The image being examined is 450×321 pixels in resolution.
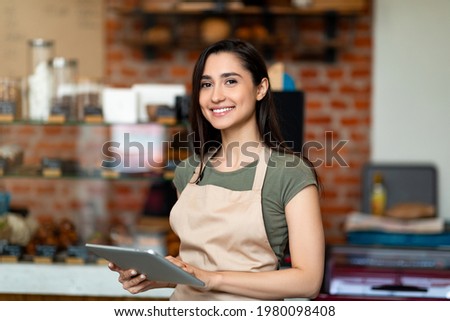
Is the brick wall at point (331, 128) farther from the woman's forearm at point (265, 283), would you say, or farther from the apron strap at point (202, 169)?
the woman's forearm at point (265, 283)

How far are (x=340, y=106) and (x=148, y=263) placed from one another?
10.2 feet

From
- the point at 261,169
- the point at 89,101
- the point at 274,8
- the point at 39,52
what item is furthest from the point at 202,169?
the point at 274,8

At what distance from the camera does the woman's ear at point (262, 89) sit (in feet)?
6.56

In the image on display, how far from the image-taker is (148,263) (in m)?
1.71

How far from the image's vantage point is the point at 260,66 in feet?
6.51

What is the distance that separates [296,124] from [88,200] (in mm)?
2166

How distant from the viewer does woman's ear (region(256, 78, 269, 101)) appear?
2.00 metres

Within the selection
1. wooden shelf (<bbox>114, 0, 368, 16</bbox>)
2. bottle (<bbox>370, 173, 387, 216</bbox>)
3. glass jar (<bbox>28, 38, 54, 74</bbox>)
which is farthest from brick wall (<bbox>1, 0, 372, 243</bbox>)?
glass jar (<bbox>28, 38, 54, 74</bbox>)

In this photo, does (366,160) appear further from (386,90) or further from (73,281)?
(73,281)

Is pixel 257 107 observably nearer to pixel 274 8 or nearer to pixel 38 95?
pixel 38 95

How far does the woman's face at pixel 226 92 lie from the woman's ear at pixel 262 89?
1.6 inches

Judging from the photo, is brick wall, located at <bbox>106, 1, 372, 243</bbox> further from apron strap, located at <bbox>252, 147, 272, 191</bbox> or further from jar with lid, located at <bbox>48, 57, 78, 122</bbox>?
apron strap, located at <bbox>252, 147, 272, 191</bbox>

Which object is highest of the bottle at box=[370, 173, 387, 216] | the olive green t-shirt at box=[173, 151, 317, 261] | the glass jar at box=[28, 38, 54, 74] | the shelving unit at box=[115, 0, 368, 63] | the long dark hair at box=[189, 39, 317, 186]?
the shelving unit at box=[115, 0, 368, 63]

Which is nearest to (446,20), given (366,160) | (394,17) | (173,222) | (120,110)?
(394,17)
